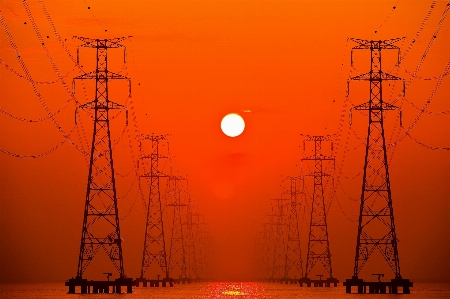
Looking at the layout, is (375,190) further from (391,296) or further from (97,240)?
(97,240)

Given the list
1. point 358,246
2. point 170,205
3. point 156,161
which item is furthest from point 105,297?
point 170,205

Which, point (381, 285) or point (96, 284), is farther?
point (381, 285)

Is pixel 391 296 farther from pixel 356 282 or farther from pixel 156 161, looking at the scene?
pixel 156 161

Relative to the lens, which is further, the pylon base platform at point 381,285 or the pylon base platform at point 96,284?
the pylon base platform at point 381,285

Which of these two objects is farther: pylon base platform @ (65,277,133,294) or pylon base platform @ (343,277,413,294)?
pylon base platform @ (343,277,413,294)

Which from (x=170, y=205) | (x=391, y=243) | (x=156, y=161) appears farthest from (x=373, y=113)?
(x=170, y=205)

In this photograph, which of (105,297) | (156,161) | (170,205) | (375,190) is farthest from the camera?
(170,205)

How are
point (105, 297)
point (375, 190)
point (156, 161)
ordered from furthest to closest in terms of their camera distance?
point (156, 161) < point (375, 190) < point (105, 297)

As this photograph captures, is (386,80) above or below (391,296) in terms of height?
above

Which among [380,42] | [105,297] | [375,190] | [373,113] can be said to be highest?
[380,42]

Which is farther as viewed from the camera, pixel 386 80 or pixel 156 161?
pixel 156 161
